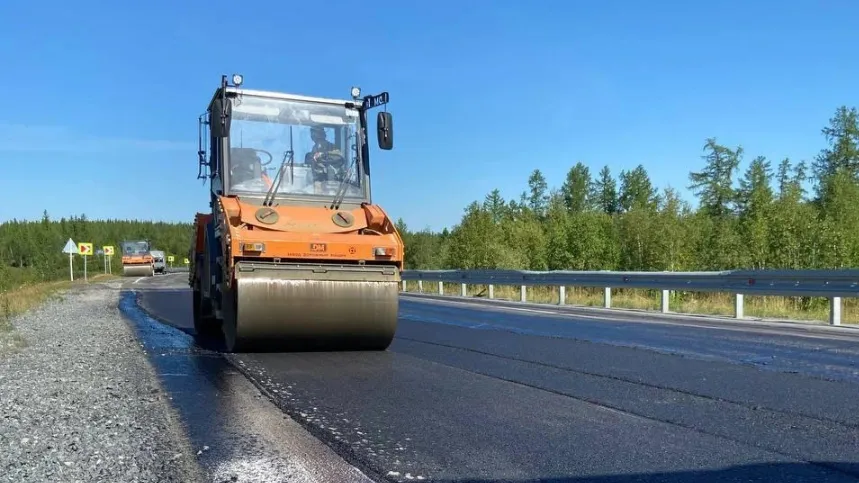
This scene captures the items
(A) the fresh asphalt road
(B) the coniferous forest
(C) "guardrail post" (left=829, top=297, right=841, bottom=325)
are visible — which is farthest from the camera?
(B) the coniferous forest

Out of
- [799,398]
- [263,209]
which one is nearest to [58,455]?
[263,209]

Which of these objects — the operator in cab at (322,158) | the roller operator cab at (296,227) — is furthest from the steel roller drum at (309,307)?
the operator in cab at (322,158)

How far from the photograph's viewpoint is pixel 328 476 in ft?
13.1

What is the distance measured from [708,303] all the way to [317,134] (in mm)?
13626

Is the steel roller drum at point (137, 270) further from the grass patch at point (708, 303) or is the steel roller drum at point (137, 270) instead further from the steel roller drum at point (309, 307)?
the steel roller drum at point (309, 307)

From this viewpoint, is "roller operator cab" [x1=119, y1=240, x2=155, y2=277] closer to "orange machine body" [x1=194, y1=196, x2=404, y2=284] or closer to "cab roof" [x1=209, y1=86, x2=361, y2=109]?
"cab roof" [x1=209, y1=86, x2=361, y2=109]

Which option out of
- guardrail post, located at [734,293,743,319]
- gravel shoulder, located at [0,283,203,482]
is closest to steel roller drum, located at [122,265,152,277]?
gravel shoulder, located at [0,283,203,482]

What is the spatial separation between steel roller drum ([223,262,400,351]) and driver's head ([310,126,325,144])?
2183 millimetres

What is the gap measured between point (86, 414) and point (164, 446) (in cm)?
127

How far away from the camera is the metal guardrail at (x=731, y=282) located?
43.9ft

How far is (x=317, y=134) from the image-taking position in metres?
9.93

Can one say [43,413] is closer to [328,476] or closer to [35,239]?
[328,476]

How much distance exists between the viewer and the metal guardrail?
43.9 feet

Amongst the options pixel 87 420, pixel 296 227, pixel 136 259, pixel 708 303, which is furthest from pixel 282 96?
pixel 136 259
